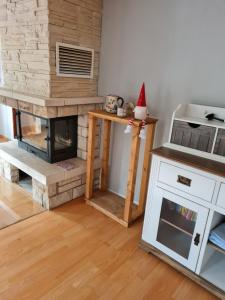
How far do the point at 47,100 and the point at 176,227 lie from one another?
4.72 ft

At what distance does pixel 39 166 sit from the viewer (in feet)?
7.51

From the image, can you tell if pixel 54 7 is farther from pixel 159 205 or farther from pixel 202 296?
pixel 202 296

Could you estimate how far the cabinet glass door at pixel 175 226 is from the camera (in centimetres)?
149

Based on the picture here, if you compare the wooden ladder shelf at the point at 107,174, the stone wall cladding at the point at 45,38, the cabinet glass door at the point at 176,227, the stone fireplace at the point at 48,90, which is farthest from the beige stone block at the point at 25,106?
the cabinet glass door at the point at 176,227

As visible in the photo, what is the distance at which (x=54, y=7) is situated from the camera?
6.08 feet

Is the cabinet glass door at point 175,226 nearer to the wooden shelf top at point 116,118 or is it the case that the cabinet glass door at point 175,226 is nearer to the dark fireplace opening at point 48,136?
the wooden shelf top at point 116,118

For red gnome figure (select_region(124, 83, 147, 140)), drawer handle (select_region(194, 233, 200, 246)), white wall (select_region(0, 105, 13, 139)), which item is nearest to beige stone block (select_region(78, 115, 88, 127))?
red gnome figure (select_region(124, 83, 147, 140))

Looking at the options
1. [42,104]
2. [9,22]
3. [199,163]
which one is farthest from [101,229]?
[9,22]

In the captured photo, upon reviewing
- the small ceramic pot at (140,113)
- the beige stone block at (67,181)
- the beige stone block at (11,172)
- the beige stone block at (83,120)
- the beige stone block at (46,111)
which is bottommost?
the beige stone block at (11,172)

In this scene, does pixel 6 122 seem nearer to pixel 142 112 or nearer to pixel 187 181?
pixel 142 112

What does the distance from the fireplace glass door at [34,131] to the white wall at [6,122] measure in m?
1.31

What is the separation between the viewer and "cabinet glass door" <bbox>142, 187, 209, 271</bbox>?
149cm

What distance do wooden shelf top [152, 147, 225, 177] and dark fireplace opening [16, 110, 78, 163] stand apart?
1165mm

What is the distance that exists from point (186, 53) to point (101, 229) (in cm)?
161
